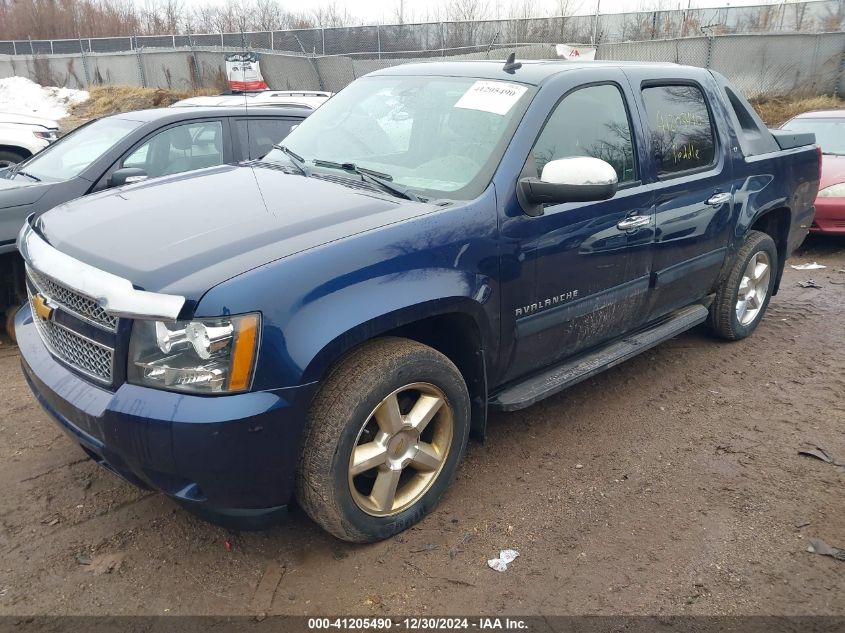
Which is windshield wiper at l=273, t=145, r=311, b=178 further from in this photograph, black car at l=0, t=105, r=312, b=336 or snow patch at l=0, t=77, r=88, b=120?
snow patch at l=0, t=77, r=88, b=120

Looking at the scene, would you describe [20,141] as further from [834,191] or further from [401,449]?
[834,191]

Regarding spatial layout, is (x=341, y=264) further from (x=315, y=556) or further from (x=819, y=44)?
(x=819, y=44)

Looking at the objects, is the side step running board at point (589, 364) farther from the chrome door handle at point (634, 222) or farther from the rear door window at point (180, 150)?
the rear door window at point (180, 150)

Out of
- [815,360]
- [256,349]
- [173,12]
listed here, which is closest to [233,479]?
[256,349]

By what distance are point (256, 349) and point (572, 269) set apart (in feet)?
5.40

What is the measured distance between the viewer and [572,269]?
10.5 feet

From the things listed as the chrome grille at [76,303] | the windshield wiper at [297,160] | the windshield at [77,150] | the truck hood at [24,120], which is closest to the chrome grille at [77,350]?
the chrome grille at [76,303]

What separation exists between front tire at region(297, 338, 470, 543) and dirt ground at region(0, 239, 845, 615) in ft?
0.57

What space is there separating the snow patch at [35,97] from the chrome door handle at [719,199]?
92.8 feet

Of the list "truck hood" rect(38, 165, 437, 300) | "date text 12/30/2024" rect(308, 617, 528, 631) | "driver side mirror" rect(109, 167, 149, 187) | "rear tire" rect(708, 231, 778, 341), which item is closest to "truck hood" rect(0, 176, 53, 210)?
"driver side mirror" rect(109, 167, 149, 187)

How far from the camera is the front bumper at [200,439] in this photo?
215 centimetres

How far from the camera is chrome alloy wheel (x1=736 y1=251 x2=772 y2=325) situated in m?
4.83

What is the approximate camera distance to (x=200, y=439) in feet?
7.00

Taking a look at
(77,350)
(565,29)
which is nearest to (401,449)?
(77,350)
